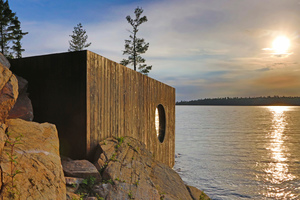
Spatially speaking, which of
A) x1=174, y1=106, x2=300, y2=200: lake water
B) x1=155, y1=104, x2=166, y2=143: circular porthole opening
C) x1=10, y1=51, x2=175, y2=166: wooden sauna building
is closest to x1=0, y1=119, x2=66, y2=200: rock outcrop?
x1=10, y1=51, x2=175, y2=166: wooden sauna building

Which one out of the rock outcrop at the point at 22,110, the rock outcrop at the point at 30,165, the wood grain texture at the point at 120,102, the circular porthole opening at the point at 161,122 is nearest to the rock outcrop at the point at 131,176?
the wood grain texture at the point at 120,102

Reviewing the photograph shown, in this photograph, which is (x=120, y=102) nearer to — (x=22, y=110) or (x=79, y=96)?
(x=79, y=96)

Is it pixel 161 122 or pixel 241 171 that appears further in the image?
pixel 241 171

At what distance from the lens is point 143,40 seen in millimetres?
34375

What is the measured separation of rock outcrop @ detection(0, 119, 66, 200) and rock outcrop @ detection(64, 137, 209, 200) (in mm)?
1130

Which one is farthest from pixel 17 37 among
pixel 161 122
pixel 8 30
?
pixel 161 122

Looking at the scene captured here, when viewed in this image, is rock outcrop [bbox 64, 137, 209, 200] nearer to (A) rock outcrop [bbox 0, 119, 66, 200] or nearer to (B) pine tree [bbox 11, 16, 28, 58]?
(A) rock outcrop [bbox 0, 119, 66, 200]

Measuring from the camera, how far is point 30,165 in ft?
10.5

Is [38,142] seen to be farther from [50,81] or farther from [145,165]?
[145,165]

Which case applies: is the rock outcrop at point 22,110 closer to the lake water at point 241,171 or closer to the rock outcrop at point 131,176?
the rock outcrop at point 131,176

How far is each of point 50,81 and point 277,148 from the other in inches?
884

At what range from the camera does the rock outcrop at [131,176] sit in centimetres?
462

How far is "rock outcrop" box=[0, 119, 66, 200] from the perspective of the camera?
295 centimetres

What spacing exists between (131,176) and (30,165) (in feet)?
7.90
